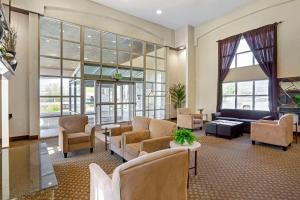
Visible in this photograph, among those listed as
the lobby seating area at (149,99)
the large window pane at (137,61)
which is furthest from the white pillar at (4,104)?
the large window pane at (137,61)

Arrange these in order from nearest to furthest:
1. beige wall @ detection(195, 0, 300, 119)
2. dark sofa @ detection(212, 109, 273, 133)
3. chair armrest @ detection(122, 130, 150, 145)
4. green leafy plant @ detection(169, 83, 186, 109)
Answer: chair armrest @ detection(122, 130, 150, 145), beige wall @ detection(195, 0, 300, 119), dark sofa @ detection(212, 109, 273, 133), green leafy plant @ detection(169, 83, 186, 109)

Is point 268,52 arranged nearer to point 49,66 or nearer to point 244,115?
point 244,115

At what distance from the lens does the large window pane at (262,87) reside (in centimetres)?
712

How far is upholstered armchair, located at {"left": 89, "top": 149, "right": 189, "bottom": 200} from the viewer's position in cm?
140

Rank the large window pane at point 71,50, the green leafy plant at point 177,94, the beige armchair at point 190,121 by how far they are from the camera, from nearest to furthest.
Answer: the large window pane at point 71,50
the beige armchair at point 190,121
the green leafy plant at point 177,94

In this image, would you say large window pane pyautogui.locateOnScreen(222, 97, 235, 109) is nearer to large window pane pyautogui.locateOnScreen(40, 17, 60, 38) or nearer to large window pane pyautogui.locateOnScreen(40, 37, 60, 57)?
large window pane pyautogui.locateOnScreen(40, 37, 60, 57)

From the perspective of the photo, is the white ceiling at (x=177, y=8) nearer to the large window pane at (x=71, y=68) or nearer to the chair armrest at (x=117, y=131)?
the large window pane at (x=71, y=68)

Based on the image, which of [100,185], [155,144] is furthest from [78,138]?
[100,185]

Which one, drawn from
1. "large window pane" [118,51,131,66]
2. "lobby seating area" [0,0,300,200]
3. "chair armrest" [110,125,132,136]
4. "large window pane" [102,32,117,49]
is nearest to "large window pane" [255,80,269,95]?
"lobby seating area" [0,0,300,200]

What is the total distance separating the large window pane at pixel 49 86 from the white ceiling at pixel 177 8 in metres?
3.59

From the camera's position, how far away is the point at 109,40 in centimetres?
790

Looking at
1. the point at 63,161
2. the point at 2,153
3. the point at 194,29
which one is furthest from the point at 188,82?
the point at 2,153

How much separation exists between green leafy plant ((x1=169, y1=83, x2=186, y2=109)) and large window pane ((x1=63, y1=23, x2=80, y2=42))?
17.4 ft

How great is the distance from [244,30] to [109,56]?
5960 mm
